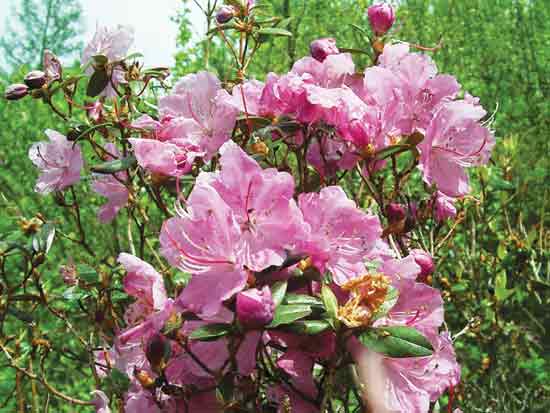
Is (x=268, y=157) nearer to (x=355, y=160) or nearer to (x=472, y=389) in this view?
(x=355, y=160)

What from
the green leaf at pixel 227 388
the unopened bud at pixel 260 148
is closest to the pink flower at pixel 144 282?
the green leaf at pixel 227 388

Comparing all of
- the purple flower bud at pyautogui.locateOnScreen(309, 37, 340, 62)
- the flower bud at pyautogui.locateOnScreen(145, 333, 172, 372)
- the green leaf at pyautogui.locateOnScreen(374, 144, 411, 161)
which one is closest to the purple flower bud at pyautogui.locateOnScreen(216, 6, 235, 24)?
the purple flower bud at pyautogui.locateOnScreen(309, 37, 340, 62)

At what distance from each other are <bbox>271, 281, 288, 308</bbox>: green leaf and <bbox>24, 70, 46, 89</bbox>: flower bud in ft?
2.19

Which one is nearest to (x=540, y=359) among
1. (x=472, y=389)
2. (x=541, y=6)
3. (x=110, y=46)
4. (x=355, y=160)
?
(x=472, y=389)

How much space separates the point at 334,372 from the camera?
Answer: 34.5 inches

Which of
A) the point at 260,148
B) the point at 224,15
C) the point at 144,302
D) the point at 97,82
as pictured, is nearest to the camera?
the point at 144,302

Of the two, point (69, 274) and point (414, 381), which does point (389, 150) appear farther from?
point (69, 274)

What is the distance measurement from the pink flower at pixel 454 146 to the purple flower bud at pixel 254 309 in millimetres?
394

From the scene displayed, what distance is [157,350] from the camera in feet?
2.71

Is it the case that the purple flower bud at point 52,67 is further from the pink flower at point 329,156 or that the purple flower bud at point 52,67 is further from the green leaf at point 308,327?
the green leaf at point 308,327

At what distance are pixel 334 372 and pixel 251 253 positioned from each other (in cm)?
20

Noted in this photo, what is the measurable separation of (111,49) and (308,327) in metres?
0.67

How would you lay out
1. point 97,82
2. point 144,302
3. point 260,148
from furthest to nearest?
point 97,82
point 260,148
point 144,302

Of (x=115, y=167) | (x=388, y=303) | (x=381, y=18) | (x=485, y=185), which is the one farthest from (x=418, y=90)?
(x=485, y=185)
